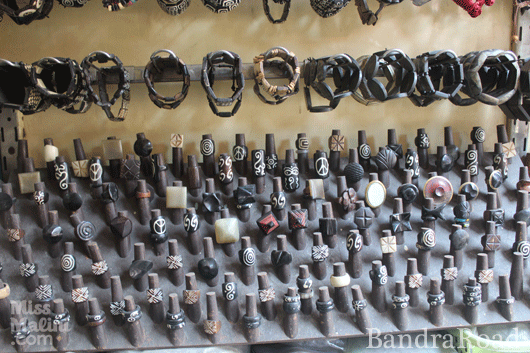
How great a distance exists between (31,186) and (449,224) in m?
1.21

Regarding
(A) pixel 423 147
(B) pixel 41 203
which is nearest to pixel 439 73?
(A) pixel 423 147

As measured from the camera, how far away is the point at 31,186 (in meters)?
0.96

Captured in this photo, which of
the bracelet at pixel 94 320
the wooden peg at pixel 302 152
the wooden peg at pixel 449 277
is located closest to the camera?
the bracelet at pixel 94 320

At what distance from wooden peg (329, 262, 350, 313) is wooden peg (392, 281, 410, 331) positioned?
0.12m

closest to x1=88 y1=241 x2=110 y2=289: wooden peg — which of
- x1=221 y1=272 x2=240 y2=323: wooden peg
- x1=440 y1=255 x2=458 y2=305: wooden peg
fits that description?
x1=221 y1=272 x2=240 y2=323: wooden peg

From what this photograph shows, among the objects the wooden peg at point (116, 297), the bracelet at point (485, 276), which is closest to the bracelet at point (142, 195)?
the wooden peg at point (116, 297)

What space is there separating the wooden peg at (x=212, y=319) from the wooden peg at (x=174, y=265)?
0.11 meters

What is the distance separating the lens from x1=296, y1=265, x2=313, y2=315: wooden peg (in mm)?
879

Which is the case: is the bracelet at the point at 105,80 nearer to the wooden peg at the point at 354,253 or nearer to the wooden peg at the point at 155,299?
the wooden peg at the point at 155,299

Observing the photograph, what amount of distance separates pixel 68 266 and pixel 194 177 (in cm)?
39

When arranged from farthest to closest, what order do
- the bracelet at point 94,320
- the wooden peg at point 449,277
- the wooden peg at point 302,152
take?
the wooden peg at point 302,152 < the wooden peg at point 449,277 < the bracelet at point 94,320

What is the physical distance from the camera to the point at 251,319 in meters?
0.85

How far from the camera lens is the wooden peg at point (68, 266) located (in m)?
0.88

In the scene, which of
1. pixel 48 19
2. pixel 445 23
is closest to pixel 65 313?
pixel 48 19
